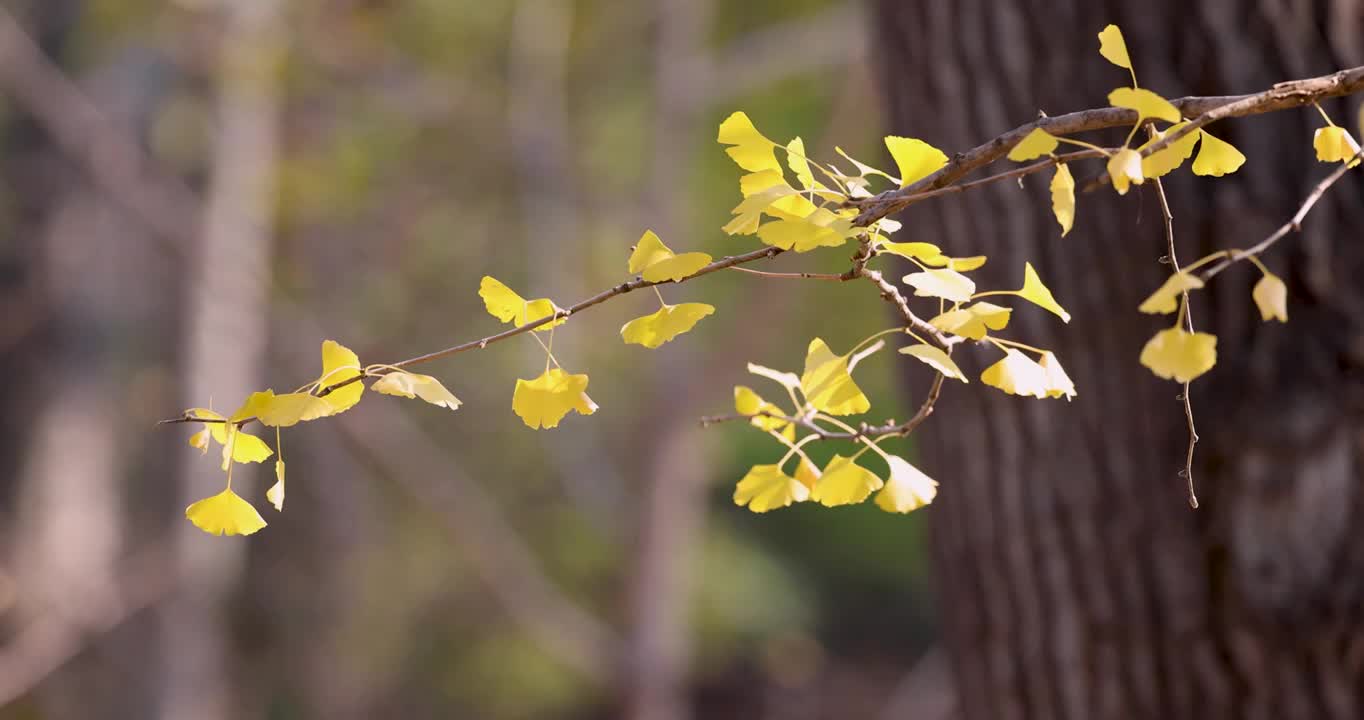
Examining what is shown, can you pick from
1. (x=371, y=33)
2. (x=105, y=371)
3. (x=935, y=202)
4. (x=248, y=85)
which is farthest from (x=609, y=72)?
(x=935, y=202)

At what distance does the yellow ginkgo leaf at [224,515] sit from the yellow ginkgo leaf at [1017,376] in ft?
0.97

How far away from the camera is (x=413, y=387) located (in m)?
0.47

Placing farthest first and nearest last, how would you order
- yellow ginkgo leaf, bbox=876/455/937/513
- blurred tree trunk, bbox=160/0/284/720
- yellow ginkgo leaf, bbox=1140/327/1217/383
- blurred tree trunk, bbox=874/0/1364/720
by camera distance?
blurred tree trunk, bbox=160/0/284/720 < blurred tree trunk, bbox=874/0/1364/720 < yellow ginkgo leaf, bbox=876/455/937/513 < yellow ginkgo leaf, bbox=1140/327/1217/383

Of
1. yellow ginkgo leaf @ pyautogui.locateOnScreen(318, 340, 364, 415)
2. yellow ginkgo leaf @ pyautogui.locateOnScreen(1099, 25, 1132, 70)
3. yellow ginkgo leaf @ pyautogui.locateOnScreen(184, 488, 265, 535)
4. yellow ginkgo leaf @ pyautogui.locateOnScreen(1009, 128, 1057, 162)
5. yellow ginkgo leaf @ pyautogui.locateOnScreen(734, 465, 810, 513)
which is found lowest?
yellow ginkgo leaf @ pyautogui.locateOnScreen(734, 465, 810, 513)

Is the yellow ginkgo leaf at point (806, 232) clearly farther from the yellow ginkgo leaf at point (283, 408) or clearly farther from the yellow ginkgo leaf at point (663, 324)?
the yellow ginkgo leaf at point (283, 408)

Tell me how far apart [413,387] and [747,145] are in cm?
16

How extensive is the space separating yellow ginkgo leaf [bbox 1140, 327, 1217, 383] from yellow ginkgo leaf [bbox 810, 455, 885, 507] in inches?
5.1

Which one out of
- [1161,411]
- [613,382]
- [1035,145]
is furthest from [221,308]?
[1035,145]

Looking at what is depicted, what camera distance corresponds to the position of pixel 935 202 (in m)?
1.13

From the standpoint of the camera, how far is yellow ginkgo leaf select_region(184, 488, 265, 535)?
524 mm

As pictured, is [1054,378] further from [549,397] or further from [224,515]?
[224,515]

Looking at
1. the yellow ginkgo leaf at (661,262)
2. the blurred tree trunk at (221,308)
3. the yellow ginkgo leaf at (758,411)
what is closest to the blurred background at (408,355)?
the blurred tree trunk at (221,308)

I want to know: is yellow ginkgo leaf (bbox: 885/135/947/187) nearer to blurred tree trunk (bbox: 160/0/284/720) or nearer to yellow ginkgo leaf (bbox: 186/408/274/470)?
yellow ginkgo leaf (bbox: 186/408/274/470)

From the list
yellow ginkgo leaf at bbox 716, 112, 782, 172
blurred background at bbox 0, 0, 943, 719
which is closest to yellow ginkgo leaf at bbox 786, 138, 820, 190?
yellow ginkgo leaf at bbox 716, 112, 782, 172
